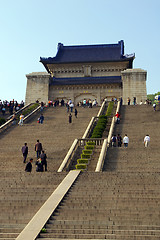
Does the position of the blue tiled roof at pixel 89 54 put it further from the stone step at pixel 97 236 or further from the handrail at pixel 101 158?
the stone step at pixel 97 236

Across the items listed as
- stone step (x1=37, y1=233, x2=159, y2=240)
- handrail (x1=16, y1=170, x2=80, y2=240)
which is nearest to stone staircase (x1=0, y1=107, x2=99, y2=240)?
handrail (x1=16, y1=170, x2=80, y2=240)

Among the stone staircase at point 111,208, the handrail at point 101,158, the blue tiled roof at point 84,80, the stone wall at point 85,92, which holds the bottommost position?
the stone staircase at point 111,208

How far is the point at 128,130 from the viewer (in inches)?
1069

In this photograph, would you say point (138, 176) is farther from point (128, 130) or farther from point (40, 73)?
point (40, 73)

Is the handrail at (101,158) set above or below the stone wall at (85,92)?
below

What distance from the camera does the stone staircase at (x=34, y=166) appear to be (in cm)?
1120

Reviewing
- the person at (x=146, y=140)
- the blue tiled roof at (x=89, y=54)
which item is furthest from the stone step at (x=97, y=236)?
the blue tiled roof at (x=89, y=54)

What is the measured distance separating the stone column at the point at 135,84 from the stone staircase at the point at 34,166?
18.1 m

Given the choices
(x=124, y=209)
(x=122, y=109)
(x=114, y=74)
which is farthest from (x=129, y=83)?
(x=124, y=209)

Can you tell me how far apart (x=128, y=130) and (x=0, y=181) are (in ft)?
47.3

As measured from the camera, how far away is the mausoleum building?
176ft

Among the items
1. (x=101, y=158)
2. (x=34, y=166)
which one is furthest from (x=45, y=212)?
(x=34, y=166)

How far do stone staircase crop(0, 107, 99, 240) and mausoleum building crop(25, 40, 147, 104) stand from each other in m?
17.7

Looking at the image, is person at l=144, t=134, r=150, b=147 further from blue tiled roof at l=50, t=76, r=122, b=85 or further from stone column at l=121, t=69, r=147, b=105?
blue tiled roof at l=50, t=76, r=122, b=85
